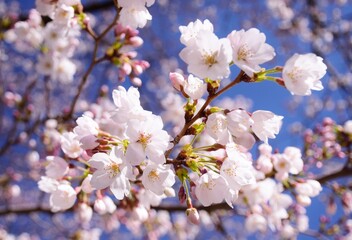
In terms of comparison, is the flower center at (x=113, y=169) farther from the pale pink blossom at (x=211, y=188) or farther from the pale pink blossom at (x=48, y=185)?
the pale pink blossom at (x=48, y=185)

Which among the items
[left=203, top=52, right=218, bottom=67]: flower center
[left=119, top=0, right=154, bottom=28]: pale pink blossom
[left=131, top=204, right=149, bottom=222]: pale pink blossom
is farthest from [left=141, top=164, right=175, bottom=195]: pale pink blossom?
[left=119, top=0, right=154, bottom=28]: pale pink blossom

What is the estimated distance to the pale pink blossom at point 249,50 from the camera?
119cm

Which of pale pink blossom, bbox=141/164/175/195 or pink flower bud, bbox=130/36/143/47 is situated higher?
pink flower bud, bbox=130/36/143/47

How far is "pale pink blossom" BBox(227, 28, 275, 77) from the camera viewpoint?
1187 mm

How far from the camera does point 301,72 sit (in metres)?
1.29

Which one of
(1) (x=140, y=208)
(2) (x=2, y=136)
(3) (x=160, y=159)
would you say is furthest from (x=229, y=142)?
(2) (x=2, y=136)

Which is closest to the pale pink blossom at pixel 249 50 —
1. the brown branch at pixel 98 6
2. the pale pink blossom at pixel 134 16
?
the pale pink blossom at pixel 134 16

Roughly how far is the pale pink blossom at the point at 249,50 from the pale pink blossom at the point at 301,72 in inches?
3.2

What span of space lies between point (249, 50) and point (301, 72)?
0.21 meters

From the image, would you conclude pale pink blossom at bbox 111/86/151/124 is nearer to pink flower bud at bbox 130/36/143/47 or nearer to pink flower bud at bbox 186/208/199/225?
pink flower bud at bbox 186/208/199/225

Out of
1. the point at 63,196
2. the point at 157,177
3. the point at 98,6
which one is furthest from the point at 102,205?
the point at 98,6

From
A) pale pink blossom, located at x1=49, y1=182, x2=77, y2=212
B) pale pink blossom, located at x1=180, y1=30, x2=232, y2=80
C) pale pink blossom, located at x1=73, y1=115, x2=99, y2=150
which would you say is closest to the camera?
pale pink blossom, located at x1=180, y1=30, x2=232, y2=80

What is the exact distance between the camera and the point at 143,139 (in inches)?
48.6

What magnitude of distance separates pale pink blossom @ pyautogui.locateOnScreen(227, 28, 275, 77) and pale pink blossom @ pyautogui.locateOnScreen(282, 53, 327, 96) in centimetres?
8
